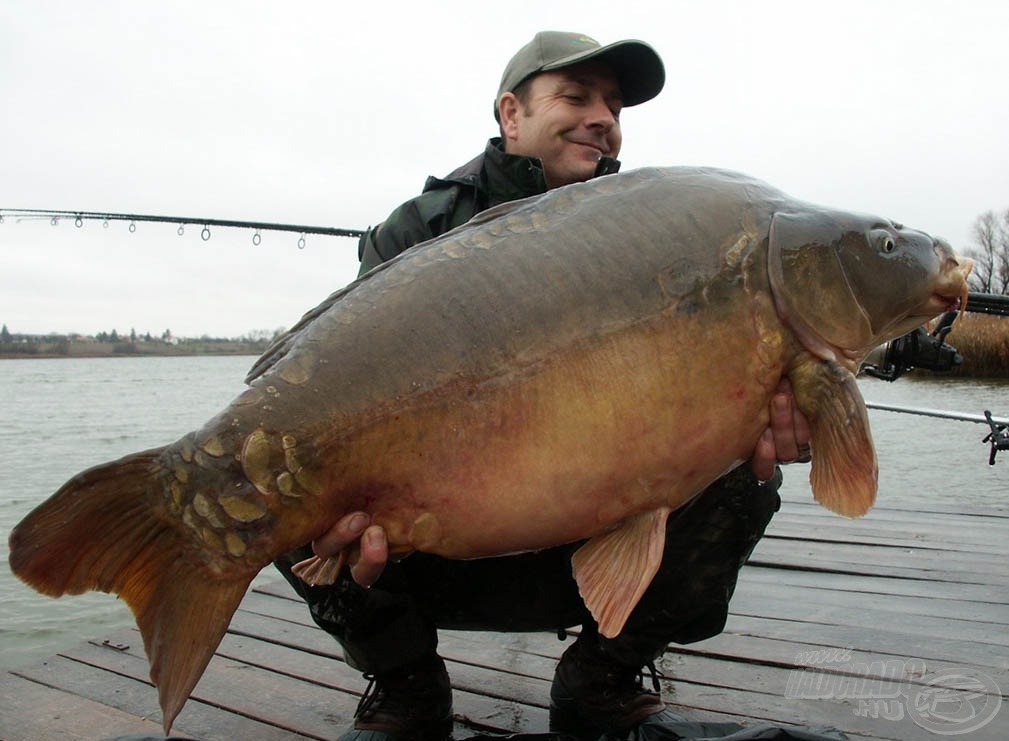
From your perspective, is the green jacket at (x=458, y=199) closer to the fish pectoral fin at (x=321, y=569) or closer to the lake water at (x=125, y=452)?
the fish pectoral fin at (x=321, y=569)

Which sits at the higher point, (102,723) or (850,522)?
(102,723)

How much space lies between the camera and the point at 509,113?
2.96 metres

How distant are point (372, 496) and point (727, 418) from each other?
2.35 ft

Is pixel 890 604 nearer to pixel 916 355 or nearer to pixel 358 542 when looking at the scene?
pixel 916 355

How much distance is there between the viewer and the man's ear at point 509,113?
2.92 meters

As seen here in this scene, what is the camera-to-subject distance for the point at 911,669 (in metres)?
2.63

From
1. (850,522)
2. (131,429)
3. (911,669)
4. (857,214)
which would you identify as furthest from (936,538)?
(131,429)

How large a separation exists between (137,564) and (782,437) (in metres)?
1.32

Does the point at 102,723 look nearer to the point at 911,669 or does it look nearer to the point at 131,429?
the point at 911,669

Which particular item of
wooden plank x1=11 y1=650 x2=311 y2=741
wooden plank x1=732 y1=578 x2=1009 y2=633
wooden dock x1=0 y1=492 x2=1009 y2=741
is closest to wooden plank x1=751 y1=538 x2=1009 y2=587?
wooden dock x1=0 y1=492 x2=1009 y2=741

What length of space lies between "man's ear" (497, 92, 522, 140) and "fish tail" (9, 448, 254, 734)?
1.75 meters

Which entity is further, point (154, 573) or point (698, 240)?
point (698, 240)

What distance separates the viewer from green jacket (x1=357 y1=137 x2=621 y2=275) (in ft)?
8.93

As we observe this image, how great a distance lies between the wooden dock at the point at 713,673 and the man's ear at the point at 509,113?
5.90 ft
